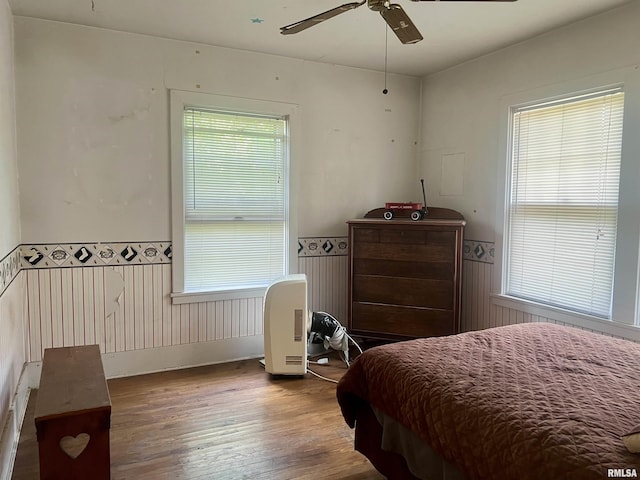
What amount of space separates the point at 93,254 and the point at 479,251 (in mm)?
2999

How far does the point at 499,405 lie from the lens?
157 centimetres

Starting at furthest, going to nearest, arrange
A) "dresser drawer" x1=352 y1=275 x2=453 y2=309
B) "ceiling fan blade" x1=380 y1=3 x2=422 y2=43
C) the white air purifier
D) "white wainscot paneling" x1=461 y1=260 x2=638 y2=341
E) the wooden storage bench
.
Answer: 1. "dresser drawer" x1=352 y1=275 x2=453 y2=309
2. "white wainscot paneling" x1=461 y1=260 x2=638 y2=341
3. the white air purifier
4. "ceiling fan blade" x1=380 y1=3 x2=422 y2=43
5. the wooden storage bench

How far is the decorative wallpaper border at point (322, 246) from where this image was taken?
4070 mm

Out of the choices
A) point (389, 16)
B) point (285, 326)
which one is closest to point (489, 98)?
point (389, 16)

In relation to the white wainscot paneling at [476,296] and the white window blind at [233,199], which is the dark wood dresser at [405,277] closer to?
the white wainscot paneling at [476,296]

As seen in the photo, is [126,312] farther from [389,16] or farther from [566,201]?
[566,201]

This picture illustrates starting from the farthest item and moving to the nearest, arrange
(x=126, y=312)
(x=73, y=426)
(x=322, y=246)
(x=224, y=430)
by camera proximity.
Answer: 1. (x=322, y=246)
2. (x=126, y=312)
3. (x=224, y=430)
4. (x=73, y=426)

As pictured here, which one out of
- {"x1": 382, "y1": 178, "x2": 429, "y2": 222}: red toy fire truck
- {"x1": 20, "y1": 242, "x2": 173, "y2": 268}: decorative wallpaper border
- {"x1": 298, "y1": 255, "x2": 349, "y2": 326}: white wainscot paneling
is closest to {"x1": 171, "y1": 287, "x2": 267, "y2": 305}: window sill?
{"x1": 20, "y1": 242, "x2": 173, "y2": 268}: decorative wallpaper border

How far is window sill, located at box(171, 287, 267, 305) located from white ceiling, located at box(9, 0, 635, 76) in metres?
1.93

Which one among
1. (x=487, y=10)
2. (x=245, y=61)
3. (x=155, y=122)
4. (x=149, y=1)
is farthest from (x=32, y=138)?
(x=487, y=10)

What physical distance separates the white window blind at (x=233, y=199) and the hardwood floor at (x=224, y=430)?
816mm

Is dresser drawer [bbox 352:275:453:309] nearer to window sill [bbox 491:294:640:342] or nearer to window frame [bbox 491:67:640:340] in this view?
window sill [bbox 491:294:640:342]

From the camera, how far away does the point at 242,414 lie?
2865 millimetres

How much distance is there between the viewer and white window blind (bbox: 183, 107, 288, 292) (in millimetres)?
3646
